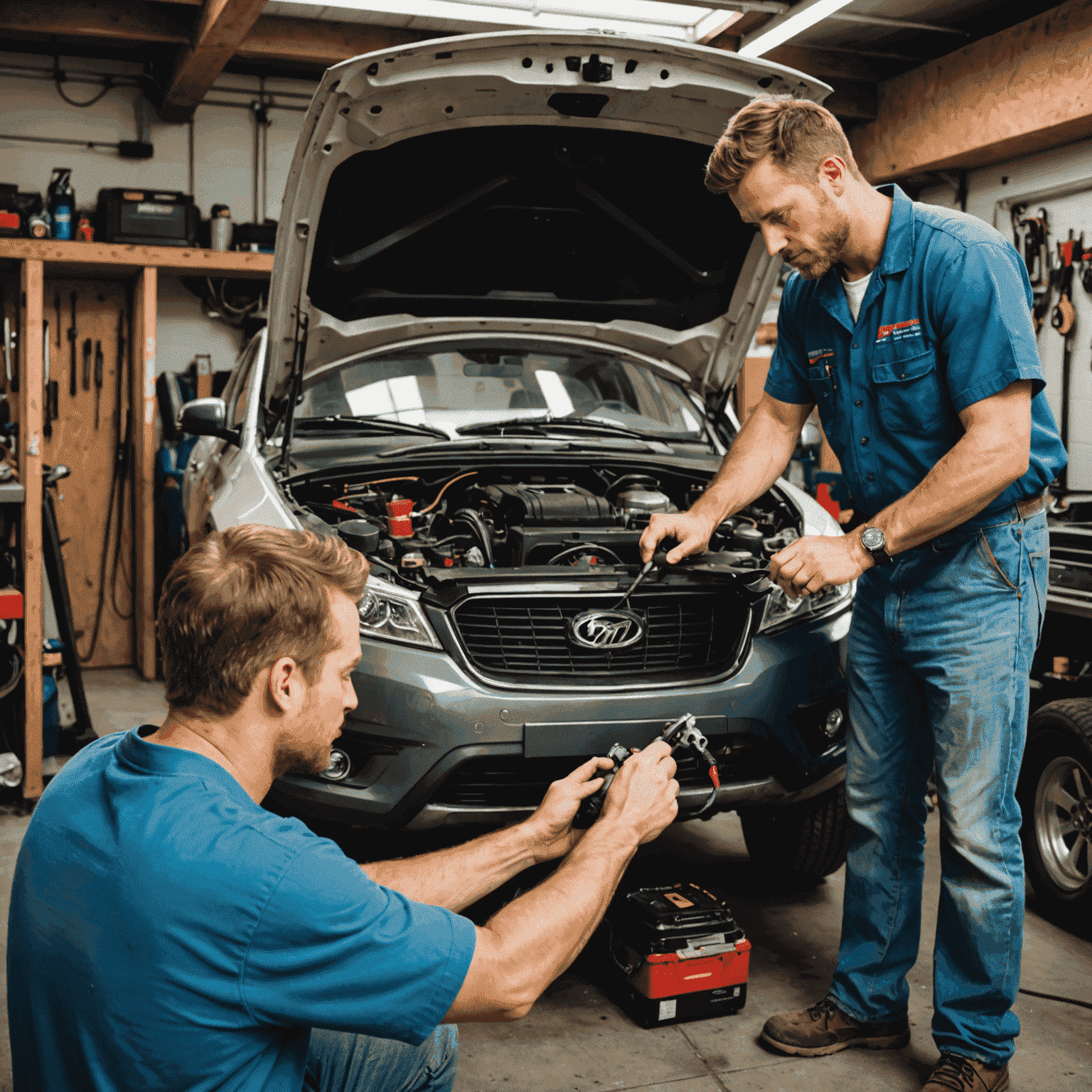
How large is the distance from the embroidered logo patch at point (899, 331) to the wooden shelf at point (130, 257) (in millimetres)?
4240

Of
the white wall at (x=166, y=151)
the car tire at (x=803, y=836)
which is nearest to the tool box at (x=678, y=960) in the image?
the car tire at (x=803, y=836)

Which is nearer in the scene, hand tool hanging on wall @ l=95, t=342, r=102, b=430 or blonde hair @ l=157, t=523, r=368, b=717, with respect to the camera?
blonde hair @ l=157, t=523, r=368, b=717

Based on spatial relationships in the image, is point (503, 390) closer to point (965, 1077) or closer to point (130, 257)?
point (965, 1077)

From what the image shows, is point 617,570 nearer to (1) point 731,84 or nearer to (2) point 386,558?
(2) point 386,558

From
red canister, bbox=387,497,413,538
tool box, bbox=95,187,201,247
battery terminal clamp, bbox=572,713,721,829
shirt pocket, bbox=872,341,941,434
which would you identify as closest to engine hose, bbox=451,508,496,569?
red canister, bbox=387,497,413,538

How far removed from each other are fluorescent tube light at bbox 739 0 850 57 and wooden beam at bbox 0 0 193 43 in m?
2.89

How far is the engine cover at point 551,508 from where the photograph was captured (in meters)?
3.02

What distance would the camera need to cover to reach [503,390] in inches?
146

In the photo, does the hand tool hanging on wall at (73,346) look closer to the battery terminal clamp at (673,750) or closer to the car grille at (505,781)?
the car grille at (505,781)

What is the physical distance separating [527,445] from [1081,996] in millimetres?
2045

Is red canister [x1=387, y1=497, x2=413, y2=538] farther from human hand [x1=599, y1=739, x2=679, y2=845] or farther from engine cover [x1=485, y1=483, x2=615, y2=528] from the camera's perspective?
human hand [x1=599, y1=739, x2=679, y2=845]

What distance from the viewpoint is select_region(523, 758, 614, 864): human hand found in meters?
1.69

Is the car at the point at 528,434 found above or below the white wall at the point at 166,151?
below

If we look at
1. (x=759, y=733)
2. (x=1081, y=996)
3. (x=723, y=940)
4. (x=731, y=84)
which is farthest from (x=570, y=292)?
(x=1081, y=996)
